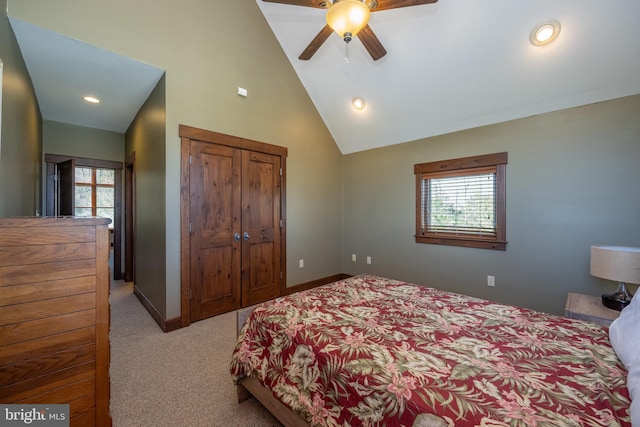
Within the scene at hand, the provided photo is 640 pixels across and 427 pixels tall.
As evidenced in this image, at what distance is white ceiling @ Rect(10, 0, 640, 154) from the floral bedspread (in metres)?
2.43

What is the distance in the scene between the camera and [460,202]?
3492 mm

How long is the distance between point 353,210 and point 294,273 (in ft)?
5.05

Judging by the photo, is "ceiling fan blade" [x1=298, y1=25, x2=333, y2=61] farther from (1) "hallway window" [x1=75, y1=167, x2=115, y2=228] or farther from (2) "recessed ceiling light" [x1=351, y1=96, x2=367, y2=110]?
(1) "hallway window" [x1=75, y1=167, x2=115, y2=228]

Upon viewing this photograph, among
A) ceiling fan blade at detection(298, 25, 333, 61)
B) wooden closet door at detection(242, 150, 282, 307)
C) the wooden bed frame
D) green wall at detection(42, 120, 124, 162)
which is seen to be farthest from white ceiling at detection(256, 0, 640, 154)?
green wall at detection(42, 120, 124, 162)

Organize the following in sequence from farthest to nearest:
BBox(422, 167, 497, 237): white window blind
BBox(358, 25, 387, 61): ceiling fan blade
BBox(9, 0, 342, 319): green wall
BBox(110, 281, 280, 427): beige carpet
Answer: BBox(422, 167, 497, 237): white window blind
BBox(9, 0, 342, 319): green wall
BBox(358, 25, 387, 61): ceiling fan blade
BBox(110, 281, 280, 427): beige carpet

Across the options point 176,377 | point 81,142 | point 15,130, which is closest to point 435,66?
point 176,377

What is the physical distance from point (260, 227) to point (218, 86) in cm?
180

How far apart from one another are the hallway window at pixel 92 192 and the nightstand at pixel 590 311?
29.7 feet

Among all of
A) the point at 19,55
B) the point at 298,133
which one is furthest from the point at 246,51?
the point at 19,55

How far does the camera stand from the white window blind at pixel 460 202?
128 inches

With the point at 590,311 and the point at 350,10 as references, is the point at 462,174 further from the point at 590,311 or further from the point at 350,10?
the point at 350,10

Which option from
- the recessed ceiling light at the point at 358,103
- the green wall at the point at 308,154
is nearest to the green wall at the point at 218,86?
the green wall at the point at 308,154

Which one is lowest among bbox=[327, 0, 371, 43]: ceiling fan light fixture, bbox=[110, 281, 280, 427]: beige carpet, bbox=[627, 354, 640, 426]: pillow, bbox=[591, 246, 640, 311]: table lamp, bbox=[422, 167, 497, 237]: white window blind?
bbox=[110, 281, 280, 427]: beige carpet

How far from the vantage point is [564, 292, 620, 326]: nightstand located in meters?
1.92
